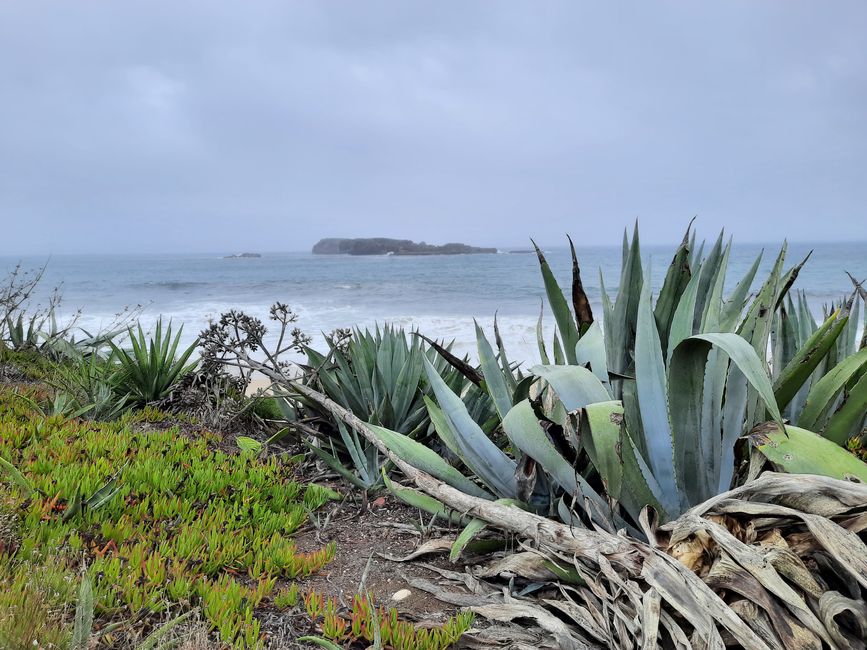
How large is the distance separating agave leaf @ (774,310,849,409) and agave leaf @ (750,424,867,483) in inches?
10.8

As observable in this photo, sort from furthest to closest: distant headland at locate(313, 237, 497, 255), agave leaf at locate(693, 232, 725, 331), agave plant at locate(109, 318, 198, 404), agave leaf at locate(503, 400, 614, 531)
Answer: distant headland at locate(313, 237, 497, 255) → agave plant at locate(109, 318, 198, 404) → agave leaf at locate(693, 232, 725, 331) → agave leaf at locate(503, 400, 614, 531)

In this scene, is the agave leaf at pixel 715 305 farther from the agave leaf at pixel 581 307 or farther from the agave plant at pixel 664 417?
the agave leaf at pixel 581 307

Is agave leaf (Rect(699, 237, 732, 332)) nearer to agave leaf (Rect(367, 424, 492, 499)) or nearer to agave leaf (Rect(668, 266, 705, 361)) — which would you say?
agave leaf (Rect(668, 266, 705, 361))

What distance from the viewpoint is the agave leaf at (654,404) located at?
87.1 inches

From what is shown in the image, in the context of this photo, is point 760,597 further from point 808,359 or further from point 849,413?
point 849,413

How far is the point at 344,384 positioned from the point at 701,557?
2594 mm

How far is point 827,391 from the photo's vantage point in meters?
2.35

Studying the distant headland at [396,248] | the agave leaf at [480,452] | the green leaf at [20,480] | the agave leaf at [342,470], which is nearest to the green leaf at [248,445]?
the agave leaf at [342,470]

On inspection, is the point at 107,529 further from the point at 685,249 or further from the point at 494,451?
the point at 685,249

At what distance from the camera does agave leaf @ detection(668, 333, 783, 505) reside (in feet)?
6.83

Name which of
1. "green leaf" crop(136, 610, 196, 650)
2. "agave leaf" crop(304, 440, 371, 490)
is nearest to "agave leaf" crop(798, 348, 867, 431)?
"agave leaf" crop(304, 440, 371, 490)

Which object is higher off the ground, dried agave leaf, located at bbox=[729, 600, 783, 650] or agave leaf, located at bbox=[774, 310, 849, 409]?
agave leaf, located at bbox=[774, 310, 849, 409]

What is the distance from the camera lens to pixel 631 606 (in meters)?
1.85

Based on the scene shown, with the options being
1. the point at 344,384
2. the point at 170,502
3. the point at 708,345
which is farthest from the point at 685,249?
the point at 170,502
